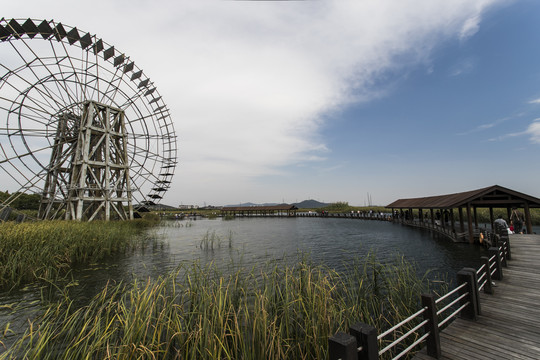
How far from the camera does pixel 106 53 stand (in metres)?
23.5

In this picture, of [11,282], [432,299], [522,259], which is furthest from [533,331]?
[11,282]

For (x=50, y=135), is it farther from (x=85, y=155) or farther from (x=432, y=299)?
(x=432, y=299)

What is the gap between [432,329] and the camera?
3.53 m

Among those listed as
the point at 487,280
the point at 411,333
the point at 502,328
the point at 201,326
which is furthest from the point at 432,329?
the point at 487,280

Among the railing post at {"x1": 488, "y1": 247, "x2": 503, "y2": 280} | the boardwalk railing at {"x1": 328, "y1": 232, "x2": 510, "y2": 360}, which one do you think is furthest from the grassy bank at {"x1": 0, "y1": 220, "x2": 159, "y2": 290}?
the railing post at {"x1": 488, "y1": 247, "x2": 503, "y2": 280}

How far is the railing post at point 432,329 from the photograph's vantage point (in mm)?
3504

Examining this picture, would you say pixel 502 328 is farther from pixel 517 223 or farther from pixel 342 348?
pixel 517 223

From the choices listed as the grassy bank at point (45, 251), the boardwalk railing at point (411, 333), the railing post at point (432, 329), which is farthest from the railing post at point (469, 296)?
the grassy bank at point (45, 251)

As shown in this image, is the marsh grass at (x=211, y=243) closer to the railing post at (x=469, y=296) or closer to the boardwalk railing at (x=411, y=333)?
the boardwalk railing at (x=411, y=333)

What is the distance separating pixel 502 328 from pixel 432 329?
75.1 inches

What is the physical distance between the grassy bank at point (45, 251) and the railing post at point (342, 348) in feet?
21.8

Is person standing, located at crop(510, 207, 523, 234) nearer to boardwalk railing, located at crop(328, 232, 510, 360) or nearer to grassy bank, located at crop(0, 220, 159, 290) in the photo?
boardwalk railing, located at crop(328, 232, 510, 360)

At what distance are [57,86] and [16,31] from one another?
5663mm

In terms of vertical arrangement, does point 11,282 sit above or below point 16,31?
below
